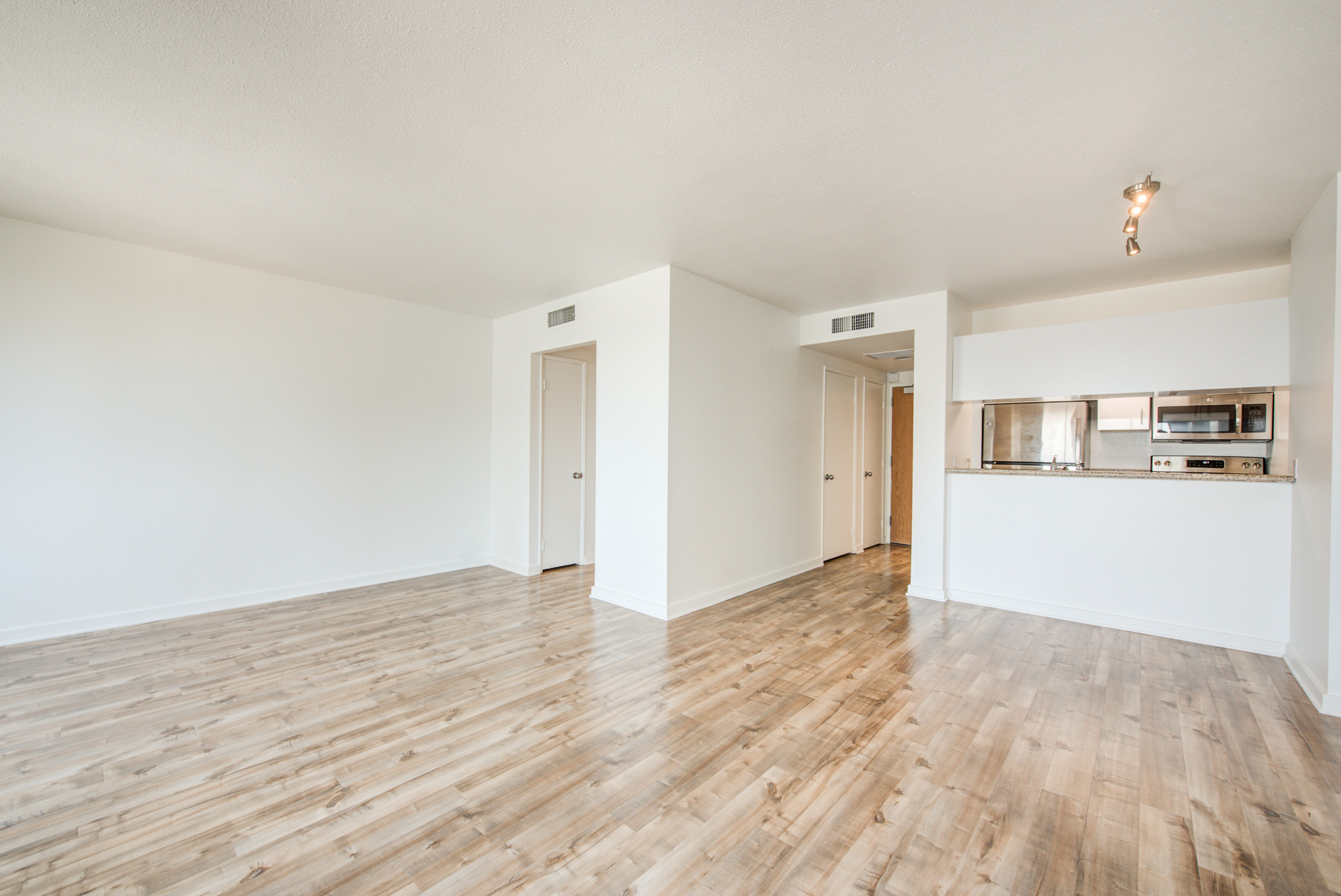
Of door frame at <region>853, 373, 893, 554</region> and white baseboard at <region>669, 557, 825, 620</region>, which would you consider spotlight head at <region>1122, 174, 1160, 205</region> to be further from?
door frame at <region>853, 373, 893, 554</region>

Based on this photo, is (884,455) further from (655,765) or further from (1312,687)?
(655,765)

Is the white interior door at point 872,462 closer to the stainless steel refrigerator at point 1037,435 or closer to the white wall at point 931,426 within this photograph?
the stainless steel refrigerator at point 1037,435

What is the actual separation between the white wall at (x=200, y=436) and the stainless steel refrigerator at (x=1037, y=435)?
5.57 metres

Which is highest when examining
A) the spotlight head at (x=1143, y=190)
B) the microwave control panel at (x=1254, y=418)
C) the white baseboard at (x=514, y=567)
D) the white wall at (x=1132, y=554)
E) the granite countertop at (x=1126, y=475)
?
the spotlight head at (x=1143, y=190)

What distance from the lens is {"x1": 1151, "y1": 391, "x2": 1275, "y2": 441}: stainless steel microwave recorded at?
414 centimetres

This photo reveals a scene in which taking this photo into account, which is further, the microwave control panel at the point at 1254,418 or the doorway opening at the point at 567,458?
the doorway opening at the point at 567,458

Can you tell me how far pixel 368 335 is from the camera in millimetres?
5020

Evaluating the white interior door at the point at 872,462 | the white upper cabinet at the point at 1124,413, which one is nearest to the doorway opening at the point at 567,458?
the white interior door at the point at 872,462

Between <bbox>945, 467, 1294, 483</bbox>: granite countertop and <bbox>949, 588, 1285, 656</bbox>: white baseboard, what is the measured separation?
1035mm

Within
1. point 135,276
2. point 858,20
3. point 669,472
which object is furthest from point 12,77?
point 669,472

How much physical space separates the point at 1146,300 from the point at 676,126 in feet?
15.3

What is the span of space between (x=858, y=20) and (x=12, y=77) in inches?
126

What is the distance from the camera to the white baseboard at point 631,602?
4.10 meters

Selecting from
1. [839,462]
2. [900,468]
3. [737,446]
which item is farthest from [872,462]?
[737,446]
